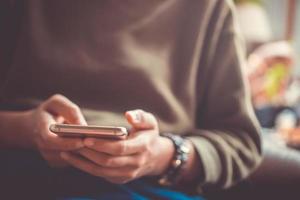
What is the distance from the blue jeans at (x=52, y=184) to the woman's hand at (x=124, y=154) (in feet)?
0.09

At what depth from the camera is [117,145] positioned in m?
0.66

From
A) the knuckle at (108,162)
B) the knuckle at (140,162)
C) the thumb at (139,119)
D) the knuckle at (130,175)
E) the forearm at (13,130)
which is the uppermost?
the forearm at (13,130)

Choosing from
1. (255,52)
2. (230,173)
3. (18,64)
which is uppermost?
(255,52)

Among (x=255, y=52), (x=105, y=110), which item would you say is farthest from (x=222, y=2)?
(x=255, y=52)

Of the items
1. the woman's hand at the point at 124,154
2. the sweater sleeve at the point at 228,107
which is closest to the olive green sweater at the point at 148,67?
the sweater sleeve at the point at 228,107

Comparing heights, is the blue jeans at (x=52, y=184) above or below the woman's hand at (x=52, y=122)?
below

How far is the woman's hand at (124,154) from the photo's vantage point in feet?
2.18

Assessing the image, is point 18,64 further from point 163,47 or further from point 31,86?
point 163,47

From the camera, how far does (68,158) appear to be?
70cm

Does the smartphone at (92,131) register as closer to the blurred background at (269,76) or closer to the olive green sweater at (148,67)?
the olive green sweater at (148,67)

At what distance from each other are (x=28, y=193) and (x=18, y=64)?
0.22 m

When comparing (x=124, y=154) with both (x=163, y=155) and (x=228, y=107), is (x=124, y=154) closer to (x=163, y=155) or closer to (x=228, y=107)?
(x=163, y=155)

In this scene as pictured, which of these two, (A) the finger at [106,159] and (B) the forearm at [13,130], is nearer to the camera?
(A) the finger at [106,159]

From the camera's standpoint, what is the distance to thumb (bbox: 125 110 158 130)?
70 centimetres
